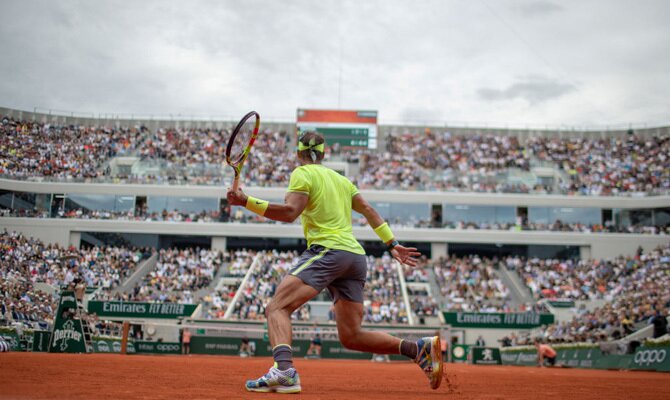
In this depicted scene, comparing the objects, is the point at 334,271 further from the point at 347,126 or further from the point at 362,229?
the point at 347,126

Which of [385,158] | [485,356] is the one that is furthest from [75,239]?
[485,356]

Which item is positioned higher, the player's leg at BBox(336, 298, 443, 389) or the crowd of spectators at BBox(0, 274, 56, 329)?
the player's leg at BBox(336, 298, 443, 389)

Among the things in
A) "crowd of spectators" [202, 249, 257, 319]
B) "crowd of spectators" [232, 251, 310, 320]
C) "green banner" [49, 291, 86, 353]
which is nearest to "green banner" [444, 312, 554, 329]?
"crowd of spectators" [232, 251, 310, 320]

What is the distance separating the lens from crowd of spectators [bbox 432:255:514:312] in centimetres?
3788

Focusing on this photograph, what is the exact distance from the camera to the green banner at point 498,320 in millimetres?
34969

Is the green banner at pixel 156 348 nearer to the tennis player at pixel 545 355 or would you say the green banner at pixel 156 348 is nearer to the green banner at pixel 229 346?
the green banner at pixel 229 346

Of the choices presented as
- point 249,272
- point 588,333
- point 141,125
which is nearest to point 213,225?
point 249,272

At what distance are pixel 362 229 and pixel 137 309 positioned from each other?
17648 millimetres

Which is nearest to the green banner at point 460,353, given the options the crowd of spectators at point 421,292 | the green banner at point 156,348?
the crowd of spectators at point 421,292

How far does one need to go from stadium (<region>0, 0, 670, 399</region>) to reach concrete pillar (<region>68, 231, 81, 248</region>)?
153mm

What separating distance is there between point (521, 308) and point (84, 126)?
128 ft

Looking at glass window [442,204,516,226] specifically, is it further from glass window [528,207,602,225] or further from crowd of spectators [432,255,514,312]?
crowd of spectators [432,255,514,312]

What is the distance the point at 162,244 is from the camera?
4688 centimetres

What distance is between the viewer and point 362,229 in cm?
4572
